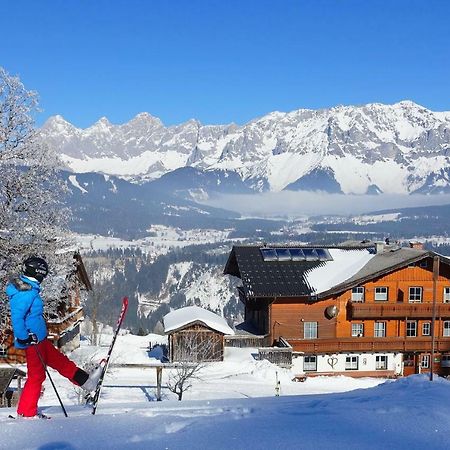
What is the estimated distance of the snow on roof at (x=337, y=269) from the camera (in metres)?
39.2

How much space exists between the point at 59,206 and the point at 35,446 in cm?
1523

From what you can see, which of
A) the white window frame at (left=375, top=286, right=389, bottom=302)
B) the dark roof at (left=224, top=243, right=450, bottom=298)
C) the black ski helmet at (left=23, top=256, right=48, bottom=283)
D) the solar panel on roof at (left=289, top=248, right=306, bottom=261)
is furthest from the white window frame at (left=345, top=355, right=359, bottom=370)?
the black ski helmet at (left=23, top=256, right=48, bottom=283)

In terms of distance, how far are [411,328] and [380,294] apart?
3.10 metres

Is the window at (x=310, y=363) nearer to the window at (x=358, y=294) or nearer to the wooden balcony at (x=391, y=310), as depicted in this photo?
the wooden balcony at (x=391, y=310)

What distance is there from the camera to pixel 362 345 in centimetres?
3859

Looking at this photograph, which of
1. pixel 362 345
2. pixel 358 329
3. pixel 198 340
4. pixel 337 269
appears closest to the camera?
pixel 198 340

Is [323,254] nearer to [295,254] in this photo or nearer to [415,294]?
[295,254]

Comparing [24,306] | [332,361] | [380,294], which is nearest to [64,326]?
[332,361]

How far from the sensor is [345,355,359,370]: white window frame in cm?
3859

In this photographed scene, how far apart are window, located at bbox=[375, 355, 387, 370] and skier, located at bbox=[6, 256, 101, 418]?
32.8 m

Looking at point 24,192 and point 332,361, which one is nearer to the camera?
point 24,192

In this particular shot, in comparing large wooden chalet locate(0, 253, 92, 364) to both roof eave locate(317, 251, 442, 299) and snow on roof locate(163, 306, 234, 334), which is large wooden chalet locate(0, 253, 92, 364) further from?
roof eave locate(317, 251, 442, 299)

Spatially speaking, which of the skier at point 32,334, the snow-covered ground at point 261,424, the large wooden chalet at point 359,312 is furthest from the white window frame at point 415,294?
the skier at point 32,334

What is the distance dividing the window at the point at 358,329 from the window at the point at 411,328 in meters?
3.11
